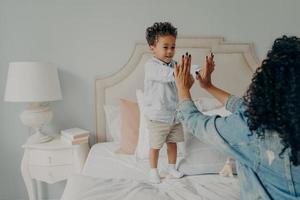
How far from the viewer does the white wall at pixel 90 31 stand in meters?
2.38

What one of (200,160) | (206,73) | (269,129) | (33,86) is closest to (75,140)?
(33,86)

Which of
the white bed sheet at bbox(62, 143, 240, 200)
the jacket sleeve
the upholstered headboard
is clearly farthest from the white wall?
the jacket sleeve

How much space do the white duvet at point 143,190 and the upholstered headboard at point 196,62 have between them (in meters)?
0.95

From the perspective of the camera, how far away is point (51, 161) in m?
2.19

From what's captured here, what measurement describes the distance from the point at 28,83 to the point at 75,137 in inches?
19.2

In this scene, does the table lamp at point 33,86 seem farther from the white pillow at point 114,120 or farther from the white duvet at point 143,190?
the white duvet at point 143,190

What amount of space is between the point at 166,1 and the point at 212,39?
1.50 ft

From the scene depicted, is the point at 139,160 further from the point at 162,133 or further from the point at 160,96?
the point at 160,96

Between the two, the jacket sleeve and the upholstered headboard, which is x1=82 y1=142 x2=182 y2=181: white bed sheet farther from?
the jacket sleeve

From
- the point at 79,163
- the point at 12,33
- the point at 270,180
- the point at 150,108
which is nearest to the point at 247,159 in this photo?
the point at 270,180

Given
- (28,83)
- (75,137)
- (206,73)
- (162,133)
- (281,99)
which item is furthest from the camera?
(75,137)

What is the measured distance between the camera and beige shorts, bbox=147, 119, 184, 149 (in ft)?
5.64

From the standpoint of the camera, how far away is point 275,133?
0.94 meters

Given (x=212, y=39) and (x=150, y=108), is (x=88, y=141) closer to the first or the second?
(x=150, y=108)
